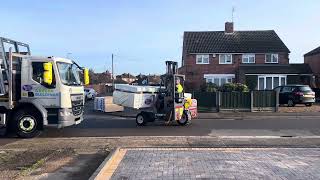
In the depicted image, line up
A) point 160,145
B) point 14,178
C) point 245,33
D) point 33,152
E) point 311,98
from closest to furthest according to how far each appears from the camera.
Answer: point 14,178
point 33,152
point 160,145
point 311,98
point 245,33

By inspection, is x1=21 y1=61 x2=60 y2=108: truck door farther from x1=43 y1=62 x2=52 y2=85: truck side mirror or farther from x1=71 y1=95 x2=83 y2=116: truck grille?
x1=71 y1=95 x2=83 y2=116: truck grille

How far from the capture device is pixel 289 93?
112 ft

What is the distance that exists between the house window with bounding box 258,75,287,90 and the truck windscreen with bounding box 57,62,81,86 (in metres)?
34.0

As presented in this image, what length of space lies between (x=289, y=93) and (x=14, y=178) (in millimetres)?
27587

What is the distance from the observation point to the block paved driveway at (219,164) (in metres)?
8.78

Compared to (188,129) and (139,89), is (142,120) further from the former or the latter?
(188,129)

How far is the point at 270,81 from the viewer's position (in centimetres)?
5006

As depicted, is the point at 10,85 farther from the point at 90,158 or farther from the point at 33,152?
the point at 90,158

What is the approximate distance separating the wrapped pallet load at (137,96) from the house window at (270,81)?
101 feet

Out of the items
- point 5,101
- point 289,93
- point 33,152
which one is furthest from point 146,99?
point 289,93

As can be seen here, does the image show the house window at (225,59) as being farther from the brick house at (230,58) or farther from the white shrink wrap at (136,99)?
the white shrink wrap at (136,99)

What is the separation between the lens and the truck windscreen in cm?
1714

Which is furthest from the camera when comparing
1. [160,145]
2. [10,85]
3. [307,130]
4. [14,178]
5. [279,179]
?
[307,130]

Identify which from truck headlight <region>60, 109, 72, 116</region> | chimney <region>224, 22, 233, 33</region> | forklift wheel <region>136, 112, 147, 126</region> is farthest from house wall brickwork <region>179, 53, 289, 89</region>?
truck headlight <region>60, 109, 72, 116</region>
